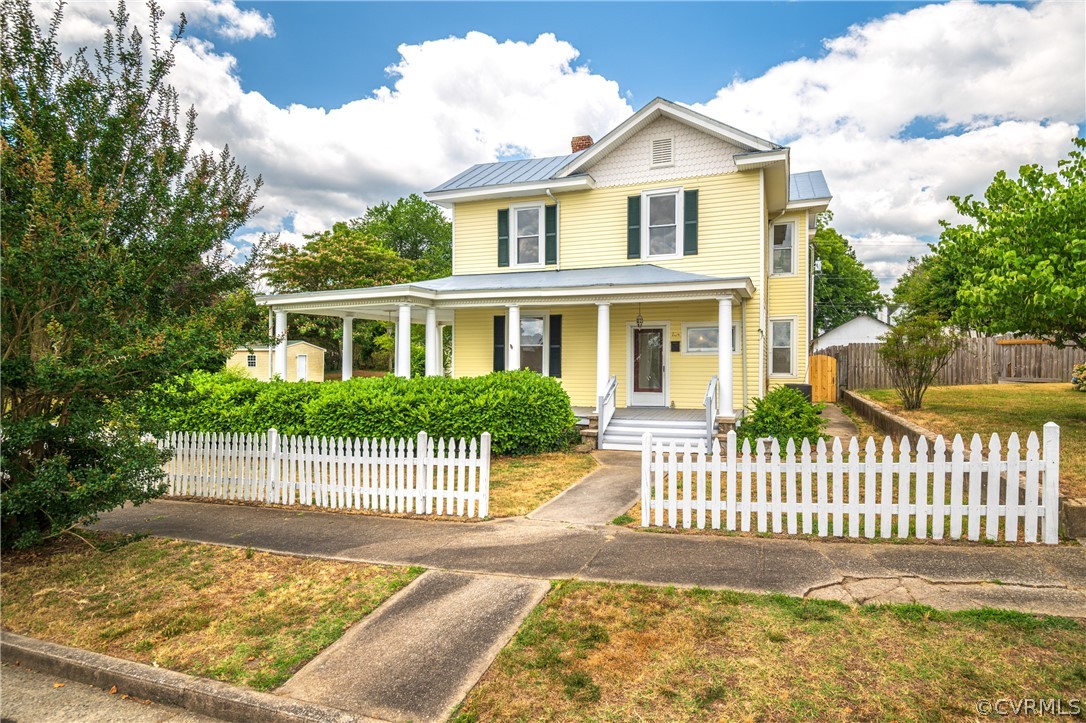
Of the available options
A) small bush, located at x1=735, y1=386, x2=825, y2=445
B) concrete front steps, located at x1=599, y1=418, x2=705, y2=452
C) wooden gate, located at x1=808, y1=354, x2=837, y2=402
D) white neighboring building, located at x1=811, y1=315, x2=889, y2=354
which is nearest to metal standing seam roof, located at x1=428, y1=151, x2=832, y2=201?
concrete front steps, located at x1=599, y1=418, x2=705, y2=452

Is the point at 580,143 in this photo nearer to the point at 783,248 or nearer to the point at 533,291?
the point at 783,248

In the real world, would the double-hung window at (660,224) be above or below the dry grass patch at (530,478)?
above

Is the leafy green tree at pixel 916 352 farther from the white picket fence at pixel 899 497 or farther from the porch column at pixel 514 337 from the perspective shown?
the porch column at pixel 514 337

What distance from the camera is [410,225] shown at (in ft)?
178

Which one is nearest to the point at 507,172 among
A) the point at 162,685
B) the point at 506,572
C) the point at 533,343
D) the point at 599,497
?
the point at 533,343

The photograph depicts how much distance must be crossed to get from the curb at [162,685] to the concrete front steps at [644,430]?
939 centimetres

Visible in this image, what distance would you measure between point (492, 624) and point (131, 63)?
6.00 metres

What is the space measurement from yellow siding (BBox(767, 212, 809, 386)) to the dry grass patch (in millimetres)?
9150

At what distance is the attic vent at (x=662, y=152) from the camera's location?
49.6ft

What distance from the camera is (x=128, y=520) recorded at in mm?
7141

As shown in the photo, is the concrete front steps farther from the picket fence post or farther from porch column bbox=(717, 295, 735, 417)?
the picket fence post

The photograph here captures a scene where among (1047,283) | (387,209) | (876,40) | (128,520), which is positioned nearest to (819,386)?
(876,40)

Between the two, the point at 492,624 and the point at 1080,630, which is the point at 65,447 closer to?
the point at 492,624

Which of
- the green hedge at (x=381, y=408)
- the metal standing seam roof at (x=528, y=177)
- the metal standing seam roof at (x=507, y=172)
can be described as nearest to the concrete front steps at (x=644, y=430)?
the green hedge at (x=381, y=408)
